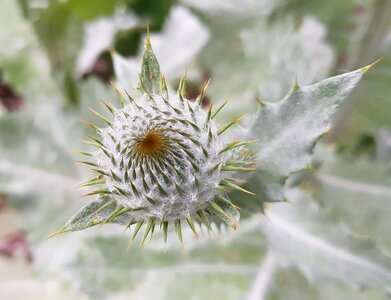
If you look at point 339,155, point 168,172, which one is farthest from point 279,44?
point 168,172

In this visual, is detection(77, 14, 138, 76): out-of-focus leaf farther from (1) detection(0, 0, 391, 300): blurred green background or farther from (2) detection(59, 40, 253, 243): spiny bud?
(2) detection(59, 40, 253, 243): spiny bud

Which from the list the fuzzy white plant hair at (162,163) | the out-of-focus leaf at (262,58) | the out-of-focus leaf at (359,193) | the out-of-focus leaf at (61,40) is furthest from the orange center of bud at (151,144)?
the out-of-focus leaf at (61,40)

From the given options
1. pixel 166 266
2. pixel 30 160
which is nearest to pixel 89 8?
pixel 30 160

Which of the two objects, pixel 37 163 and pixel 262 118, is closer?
pixel 262 118

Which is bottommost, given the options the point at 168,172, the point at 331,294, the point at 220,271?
the point at 331,294

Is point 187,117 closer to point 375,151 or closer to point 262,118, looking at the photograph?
point 262,118

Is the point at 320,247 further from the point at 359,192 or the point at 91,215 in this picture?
the point at 91,215

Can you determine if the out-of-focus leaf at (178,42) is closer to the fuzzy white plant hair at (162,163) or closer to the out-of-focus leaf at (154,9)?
the out-of-focus leaf at (154,9)
